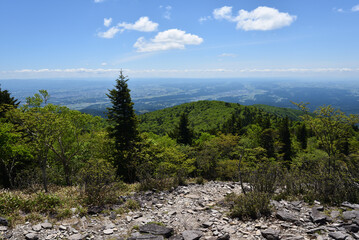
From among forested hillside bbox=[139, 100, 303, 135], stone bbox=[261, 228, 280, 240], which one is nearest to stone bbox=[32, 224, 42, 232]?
stone bbox=[261, 228, 280, 240]

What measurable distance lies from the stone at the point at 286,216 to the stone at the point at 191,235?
3.11m

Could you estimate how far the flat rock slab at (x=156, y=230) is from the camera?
711cm

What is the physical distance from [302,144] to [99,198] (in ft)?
210

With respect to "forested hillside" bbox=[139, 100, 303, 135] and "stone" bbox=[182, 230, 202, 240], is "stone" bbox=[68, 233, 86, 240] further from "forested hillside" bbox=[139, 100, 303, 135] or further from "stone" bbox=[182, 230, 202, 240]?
"forested hillside" bbox=[139, 100, 303, 135]

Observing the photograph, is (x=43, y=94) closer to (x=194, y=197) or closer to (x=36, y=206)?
(x=36, y=206)

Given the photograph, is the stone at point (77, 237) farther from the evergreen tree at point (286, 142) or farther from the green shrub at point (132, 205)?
the evergreen tree at point (286, 142)

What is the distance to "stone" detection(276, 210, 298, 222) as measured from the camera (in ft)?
23.4

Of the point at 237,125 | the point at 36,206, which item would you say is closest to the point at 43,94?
the point at 36,206

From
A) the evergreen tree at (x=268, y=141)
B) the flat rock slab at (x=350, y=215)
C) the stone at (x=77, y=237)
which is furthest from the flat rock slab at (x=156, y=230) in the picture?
the evergreen tree at (x=268, y=141)

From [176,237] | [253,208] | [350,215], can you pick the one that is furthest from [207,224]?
[350,215]

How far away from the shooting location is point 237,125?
62812 millimetres

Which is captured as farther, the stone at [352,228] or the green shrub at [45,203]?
the green shrub at [45,203]

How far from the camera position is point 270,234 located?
6.18 meters

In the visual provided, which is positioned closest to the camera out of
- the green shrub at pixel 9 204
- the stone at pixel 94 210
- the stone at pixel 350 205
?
the stone at pixel 350 205
